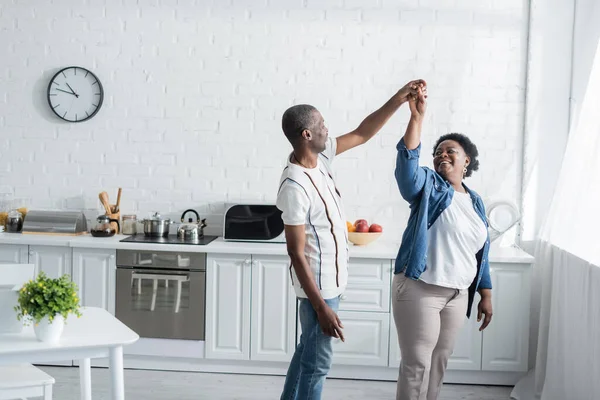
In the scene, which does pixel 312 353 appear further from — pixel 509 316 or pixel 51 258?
pixel 51 258

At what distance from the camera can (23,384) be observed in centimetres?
275

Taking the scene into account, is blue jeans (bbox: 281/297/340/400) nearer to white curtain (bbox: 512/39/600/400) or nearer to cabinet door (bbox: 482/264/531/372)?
white curtain (bbox: 512/39/600/400)

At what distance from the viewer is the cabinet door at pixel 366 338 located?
13.7 ft

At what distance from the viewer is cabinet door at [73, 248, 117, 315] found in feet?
14.0

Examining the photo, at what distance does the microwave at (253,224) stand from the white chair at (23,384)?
5.69 ft

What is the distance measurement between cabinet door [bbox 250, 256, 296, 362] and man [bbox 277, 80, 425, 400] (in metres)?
1.59

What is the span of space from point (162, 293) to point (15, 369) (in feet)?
4.41

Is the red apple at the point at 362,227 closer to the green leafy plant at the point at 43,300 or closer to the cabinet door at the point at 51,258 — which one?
the cabinet door at the point at 51,258

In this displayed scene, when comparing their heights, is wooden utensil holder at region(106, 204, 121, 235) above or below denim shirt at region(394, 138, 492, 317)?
below

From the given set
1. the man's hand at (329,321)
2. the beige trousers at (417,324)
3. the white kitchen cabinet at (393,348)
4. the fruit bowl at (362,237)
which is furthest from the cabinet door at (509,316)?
the man's hand at (329,321)

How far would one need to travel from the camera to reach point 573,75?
438cm

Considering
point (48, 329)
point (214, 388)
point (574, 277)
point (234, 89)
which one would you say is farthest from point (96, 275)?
point (574, 277)

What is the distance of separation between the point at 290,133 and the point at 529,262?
7.12ft

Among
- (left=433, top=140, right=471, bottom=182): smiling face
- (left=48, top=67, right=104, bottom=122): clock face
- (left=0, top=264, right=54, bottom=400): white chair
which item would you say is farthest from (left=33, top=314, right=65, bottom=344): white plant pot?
(left=48, top=67, right=104, bottom=122): clock face
